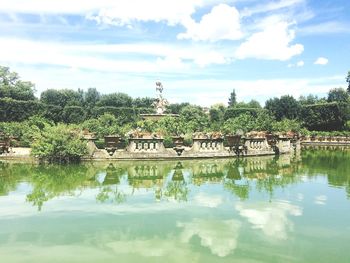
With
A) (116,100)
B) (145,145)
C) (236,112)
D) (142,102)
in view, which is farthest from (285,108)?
(145,145)

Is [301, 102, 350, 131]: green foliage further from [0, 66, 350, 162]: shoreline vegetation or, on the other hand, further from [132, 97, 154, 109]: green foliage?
[132, 97, 154, 109]: green foliage

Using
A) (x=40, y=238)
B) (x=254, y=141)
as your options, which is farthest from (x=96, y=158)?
(x=40, y=238)

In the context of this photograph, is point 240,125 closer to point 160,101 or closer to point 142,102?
point 160,101

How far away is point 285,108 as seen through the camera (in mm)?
54156

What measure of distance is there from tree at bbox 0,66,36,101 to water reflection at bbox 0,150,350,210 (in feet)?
107

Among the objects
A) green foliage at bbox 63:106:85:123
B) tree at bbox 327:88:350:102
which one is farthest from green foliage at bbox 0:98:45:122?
tree at bbox 327:88:350:102

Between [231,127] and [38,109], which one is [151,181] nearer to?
[231,127]

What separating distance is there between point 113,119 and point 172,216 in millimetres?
24955

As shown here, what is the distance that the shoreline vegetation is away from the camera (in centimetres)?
2025

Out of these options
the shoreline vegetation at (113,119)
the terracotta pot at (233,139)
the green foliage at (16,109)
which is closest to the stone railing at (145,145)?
the shoreline vegetation at (113,119)

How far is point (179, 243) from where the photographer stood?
7.75 meters

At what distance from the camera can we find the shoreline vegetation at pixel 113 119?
20.2 m

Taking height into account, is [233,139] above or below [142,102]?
below

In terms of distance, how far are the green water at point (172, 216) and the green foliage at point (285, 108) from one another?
123 ft
